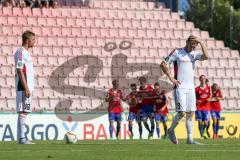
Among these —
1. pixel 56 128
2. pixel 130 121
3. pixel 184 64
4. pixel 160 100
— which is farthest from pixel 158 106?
pixel 184 64

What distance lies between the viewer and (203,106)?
28.3 meters

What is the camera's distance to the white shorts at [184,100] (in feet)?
57.8

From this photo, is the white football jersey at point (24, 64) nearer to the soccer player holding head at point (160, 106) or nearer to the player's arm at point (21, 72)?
the player's arm at point (21, 72)

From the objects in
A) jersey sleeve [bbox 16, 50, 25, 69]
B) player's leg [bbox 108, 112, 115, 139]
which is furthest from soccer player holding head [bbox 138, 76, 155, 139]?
jersey sleeve [bbox 16, 50, 25, 69]

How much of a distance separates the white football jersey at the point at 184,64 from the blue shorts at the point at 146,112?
10687 millimetres

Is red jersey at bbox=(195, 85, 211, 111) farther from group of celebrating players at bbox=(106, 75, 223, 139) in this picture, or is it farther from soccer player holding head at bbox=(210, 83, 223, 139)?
soccer player holding head at bbox=(210, 83, 223, 139)

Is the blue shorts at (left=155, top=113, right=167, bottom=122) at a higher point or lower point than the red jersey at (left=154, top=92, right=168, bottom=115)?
lower

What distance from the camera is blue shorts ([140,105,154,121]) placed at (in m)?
28.5

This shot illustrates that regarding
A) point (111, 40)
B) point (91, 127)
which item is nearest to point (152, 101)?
point (91, 127)

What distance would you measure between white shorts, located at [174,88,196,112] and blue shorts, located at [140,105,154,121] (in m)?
10.7

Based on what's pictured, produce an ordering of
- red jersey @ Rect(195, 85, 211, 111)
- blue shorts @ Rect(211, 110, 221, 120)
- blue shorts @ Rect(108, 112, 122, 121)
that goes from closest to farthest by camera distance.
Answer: blue shorts @ Rect(108, 112, 122, 121), red jersey @ Rect(195, 85, 211, 111), blue shorts @ Rect(211, 110, 221, 120)

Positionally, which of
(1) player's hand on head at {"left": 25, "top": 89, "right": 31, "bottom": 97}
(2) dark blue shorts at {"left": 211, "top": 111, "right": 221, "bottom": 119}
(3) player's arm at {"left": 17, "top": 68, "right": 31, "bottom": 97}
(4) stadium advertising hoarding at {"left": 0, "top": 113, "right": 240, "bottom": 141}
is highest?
(3) player's arm at {"left": 17, "top": 68, "right": 31, "bottom": 97}

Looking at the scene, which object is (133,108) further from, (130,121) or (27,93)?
(27,93)

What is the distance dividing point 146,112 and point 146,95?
56 centimetres
